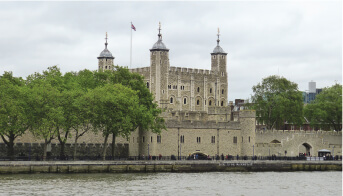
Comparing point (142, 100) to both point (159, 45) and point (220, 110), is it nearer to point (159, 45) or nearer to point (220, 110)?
point (220, 110)

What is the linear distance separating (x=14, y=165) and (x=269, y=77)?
49.2m

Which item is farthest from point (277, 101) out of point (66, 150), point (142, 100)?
point (66, 150)

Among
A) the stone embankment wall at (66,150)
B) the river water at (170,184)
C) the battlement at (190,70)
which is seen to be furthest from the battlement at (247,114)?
the battlement at (190,70)

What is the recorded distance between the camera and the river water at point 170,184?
58312mm

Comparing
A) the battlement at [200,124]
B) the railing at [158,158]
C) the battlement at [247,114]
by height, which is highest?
the battlement at [247,114]

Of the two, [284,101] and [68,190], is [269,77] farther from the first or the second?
[68,190]

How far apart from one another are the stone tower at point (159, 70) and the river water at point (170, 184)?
1724 inches

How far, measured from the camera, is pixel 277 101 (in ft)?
350

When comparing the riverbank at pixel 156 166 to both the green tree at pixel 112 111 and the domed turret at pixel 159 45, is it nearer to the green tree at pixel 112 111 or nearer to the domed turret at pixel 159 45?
the green tree at pixel 112 111

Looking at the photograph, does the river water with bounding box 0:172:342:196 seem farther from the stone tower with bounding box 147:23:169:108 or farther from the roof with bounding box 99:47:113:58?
the roof with bounding box 99:47:113:58

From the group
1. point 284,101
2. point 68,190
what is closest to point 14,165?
point 68,190

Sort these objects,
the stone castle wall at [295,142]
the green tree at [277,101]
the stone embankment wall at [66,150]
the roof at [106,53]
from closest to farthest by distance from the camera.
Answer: the stone embankment wall at [66,150]
the stone castle wall at [295,142]
the green tree at [277,101]
the roof at [106,53]

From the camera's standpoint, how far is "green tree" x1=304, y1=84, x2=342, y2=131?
109 m

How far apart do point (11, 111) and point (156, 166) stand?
14.4 metres
